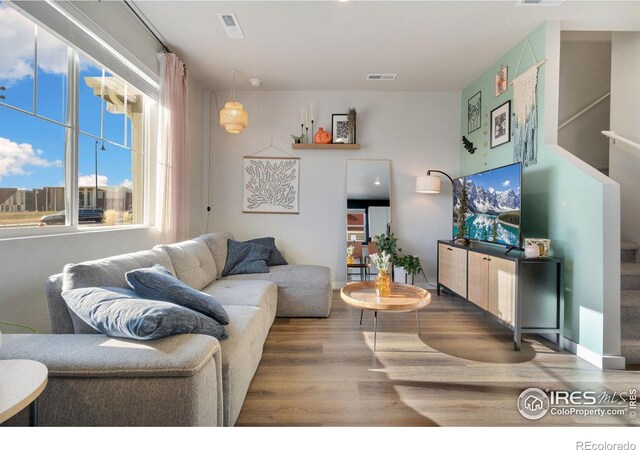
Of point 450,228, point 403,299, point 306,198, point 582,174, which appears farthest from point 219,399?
point 450,228

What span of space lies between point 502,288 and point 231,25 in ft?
11.2

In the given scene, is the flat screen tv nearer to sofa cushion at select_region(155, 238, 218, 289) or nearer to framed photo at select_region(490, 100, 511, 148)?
framed photo at select_region(490, 100, 511, 148)

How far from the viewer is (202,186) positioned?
434 cm

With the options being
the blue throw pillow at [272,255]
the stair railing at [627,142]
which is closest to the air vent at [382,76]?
the stair railing at [627,142]

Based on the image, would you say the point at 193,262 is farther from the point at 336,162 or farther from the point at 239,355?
the point at 336,162

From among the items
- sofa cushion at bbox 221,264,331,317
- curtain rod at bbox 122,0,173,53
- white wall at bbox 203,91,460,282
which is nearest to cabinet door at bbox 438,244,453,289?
white wall at bbox 203,91,460,282

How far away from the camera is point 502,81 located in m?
3.31

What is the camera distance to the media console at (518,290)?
2.40m

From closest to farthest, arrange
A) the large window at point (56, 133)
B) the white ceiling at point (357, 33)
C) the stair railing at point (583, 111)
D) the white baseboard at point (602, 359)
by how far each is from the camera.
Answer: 1. the large window at point (56, 133)
2. the white baseboard at point (602, 359)
3. the white ceiling at point (357, 33)
4. the stair railing at point (583, 111)

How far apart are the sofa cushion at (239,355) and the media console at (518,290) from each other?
80.5 inches

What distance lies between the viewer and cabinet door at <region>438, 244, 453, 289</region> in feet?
12.0

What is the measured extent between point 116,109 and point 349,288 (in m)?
2.64

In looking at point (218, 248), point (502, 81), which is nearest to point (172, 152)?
point (218, 248)

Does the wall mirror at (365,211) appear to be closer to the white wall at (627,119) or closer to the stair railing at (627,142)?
the stair railing at (627,142)
